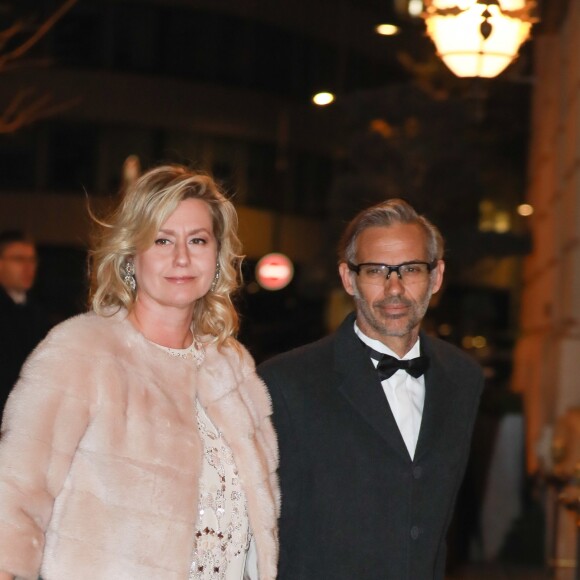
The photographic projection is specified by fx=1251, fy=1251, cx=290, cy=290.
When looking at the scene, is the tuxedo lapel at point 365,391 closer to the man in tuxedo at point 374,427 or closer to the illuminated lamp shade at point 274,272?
the man in tuxedo at point 374,427

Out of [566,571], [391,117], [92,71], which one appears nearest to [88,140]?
[92,71]

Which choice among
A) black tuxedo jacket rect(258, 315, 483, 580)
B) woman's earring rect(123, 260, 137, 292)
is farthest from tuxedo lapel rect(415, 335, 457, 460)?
woman's earring rect(123, 260, 137, 292)

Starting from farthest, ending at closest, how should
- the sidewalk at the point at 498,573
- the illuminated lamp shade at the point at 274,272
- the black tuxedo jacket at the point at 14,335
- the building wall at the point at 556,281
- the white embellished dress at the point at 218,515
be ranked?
the illuminated lamp shade at the point at 274,272
the building wall at the point at 556,281
the sidewalk at the point at 498,573
the black tuxedo jacket at the point at 14,335
the white embellished dress at the point at 218,515

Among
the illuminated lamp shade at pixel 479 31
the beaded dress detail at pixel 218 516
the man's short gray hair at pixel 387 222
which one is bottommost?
the beaded dress detail at pixel 218 516

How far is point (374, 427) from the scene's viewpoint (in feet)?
13.8

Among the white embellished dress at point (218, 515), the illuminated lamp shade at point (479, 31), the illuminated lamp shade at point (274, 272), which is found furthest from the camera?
the illuminated lamp shade at point (274, 272)

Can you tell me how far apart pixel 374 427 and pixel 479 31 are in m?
4.07

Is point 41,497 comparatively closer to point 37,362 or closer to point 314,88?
point 37,362

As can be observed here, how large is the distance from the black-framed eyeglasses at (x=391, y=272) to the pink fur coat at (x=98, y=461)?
780 mm

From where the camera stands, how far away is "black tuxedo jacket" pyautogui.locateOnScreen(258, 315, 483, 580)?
13.6 feet

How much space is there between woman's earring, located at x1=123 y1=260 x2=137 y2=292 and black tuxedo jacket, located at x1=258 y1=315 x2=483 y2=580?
2.08ft

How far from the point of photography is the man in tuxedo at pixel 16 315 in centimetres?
709

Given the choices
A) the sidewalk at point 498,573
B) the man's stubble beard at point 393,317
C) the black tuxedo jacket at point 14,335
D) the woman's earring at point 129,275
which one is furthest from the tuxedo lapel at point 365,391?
the sidewalk at point 498,573

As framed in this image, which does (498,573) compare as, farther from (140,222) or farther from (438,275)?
(140,222)
